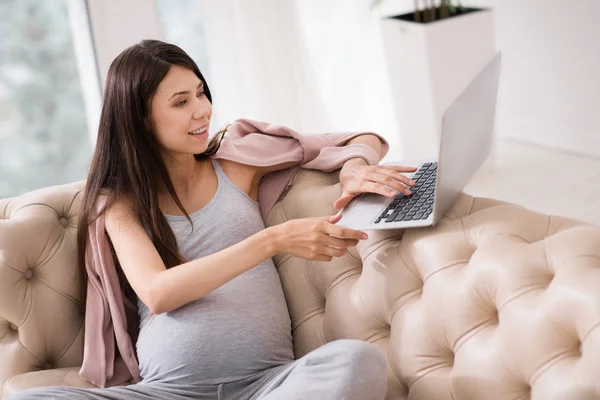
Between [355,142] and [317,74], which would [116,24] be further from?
[355,142]

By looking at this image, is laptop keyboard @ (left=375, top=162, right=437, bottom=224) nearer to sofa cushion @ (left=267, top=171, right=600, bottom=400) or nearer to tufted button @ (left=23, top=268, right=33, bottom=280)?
sofa cushion @ (left=267, top=171, right=600, bottom=400)

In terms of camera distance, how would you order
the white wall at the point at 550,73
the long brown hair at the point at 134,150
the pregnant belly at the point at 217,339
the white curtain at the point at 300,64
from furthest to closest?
the white curtain at the point at 300,64
the white wall at the point at 550,73
the long brown hair at the point at 134,150
the pregnant belly at the point at 217,339

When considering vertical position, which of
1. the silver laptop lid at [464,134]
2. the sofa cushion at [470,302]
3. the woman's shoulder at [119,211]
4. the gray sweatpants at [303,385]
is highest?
the silver laptop lid at [464,134]

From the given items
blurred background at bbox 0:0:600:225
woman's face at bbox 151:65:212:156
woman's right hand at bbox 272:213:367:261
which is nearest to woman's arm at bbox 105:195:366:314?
woman's right hand at bbox 272:213:367:261

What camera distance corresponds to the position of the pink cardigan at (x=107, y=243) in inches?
73.7

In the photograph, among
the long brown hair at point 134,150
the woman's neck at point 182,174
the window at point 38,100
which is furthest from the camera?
the window at point 38,100

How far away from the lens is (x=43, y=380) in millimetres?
1874

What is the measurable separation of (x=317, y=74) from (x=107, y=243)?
245 cm

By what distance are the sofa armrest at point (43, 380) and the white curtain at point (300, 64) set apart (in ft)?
7.15

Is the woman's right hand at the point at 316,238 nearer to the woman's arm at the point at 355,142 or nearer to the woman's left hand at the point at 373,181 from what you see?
the woman's left hand at the point at 373,181

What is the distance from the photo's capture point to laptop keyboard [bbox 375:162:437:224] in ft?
5.42

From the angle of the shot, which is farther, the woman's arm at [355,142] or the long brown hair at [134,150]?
the woman's arm at [355,142]

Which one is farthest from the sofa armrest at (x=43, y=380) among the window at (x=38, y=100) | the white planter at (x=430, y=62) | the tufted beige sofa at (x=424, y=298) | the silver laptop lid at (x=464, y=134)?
the white planter at (x=430, y=62)

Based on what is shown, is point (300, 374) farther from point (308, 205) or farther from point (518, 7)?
point (518, 7)
